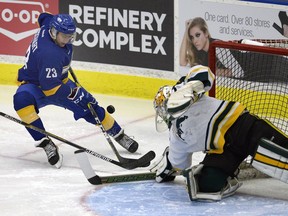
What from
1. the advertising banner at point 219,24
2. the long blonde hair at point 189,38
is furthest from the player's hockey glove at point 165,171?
the long blonde hair at point 189,38

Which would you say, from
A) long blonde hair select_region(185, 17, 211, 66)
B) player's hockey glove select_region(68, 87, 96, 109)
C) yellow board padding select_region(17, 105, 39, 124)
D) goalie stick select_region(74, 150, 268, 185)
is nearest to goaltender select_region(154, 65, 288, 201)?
goalie stick select_region(74, 150, 268, 185)

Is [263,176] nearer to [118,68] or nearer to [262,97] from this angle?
[262,97]

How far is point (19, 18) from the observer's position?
689 centimetres

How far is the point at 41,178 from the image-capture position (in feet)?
16.4

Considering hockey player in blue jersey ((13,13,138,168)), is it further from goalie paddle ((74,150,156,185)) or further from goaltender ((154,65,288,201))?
goaltender ((154,65,288,201))

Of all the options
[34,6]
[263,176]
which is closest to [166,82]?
[34,6]

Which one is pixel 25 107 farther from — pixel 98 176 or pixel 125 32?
pixel 125 32

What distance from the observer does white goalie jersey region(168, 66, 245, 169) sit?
4.52 meters

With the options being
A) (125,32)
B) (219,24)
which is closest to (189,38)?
(219,24)

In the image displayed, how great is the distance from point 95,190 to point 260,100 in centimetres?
110

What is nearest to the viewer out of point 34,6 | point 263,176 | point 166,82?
point 263,176

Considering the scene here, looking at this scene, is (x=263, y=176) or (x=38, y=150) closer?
(x=263, y=176)

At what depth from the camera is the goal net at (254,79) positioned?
16.6ft

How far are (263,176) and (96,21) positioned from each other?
7.08 feet
